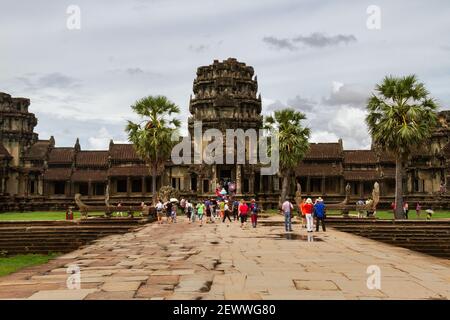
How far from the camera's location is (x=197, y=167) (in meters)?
48.3

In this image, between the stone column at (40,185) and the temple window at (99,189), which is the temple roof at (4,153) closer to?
the stone column at (40,185)

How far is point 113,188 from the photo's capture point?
2192 inches

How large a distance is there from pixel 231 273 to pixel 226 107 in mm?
39250

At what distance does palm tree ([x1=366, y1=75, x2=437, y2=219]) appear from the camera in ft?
101

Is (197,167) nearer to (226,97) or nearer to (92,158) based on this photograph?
(226,97)

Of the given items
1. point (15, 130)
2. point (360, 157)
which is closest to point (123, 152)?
point (15, 130)

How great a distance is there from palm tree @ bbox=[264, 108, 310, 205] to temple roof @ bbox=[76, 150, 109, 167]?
24.5 metres

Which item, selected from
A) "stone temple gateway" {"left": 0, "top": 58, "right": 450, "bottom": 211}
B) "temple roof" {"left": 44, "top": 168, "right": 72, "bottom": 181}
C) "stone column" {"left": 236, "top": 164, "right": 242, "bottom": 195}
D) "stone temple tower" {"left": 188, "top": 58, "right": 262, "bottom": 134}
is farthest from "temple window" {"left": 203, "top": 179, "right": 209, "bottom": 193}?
"temple roof" {"left": 44, "top": 168, "right": 72, "bottom": 181}

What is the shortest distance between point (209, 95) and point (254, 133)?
23.9ft

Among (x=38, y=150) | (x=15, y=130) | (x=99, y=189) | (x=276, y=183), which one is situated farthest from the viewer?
(x=15, y=130)

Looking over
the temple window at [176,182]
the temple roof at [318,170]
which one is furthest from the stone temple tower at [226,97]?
the temple roof at [318,170]

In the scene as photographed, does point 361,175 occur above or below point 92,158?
below

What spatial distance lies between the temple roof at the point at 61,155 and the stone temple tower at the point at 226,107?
16559 millimetres
